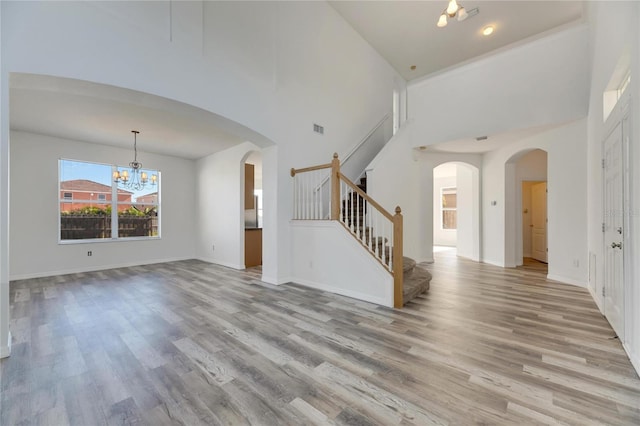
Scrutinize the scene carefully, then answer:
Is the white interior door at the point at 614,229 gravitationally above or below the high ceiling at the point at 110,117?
below

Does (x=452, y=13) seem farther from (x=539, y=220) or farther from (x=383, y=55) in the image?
(x=539, y=220)

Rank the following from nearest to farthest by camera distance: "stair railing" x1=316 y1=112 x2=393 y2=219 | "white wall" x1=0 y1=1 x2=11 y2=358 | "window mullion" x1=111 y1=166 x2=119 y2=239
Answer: "white wall" x1=0 y1=1 x2=11 y2=358, "stair railing" x1=316 y1=112 x2=393 y2=219, "window mullion" x1=111 y1=166 x2=119 y2=239

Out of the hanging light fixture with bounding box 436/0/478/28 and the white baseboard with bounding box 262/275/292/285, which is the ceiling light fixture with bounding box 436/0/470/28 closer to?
the hanging light fixture with bounding box 436/0/478/28

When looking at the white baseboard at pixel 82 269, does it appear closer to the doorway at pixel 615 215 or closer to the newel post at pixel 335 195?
the newel post at pixel 335 195

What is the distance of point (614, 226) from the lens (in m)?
2.79

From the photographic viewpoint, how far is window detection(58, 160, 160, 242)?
589cm

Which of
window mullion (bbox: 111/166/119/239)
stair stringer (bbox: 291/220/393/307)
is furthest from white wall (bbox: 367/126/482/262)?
window mullion (bbox: 111/166/119/239)

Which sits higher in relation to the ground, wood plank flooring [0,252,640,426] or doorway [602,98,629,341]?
doorway [602,98,629,341]

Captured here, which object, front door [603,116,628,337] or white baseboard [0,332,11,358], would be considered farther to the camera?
front door [603,116,628,337]

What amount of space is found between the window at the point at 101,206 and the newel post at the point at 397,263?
6607mm

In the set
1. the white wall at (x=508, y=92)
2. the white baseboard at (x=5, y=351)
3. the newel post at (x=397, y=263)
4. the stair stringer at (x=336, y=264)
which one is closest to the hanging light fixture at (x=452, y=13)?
the white wall at (x=508, y=92)

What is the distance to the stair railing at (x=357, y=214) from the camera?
3496mm

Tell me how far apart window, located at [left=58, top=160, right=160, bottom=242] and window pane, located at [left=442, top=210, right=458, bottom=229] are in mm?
10502

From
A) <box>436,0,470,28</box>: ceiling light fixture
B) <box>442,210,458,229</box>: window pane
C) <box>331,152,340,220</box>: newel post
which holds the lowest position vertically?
<box>442,210,458,229</box>: window pane
